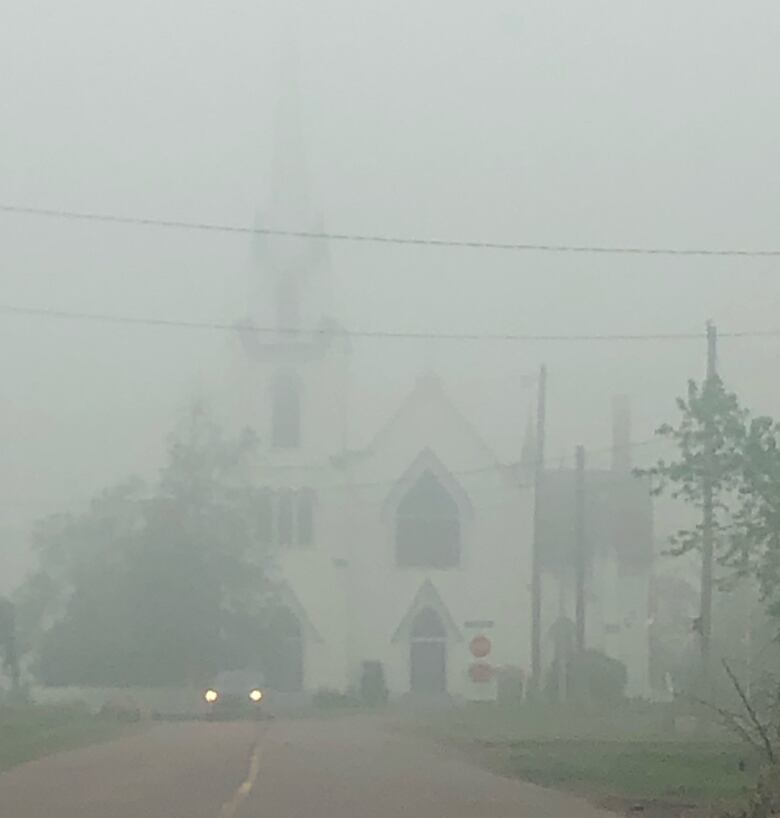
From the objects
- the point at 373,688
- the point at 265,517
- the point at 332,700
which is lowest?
the point at 332,700

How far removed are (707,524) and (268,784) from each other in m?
15.9

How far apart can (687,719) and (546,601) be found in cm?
3198

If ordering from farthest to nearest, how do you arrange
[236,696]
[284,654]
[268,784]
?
[284,654] < [236,696] < [268,784]

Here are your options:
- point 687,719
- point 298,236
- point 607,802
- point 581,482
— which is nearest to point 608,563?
point 298,236

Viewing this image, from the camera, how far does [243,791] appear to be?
65.8 ft

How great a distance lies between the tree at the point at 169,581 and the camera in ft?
195

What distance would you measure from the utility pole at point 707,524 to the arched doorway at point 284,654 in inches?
1058

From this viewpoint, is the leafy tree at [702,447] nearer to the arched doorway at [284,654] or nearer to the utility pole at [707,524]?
the utility pole at [707,524]

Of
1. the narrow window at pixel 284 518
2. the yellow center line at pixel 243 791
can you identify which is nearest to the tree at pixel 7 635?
the narrow window at pixel 284 518

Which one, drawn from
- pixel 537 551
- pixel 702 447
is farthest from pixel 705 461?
pixel 537 551

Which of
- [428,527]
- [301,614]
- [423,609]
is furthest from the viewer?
[428,527]

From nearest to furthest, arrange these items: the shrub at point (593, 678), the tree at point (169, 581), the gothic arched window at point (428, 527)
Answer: the shrub at point (593, 678) < the tree at point (169, 581) < the gothic arched window at point (428, 527)

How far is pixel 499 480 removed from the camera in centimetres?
7400

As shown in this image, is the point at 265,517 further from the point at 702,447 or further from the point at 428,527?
the point at 702,447
